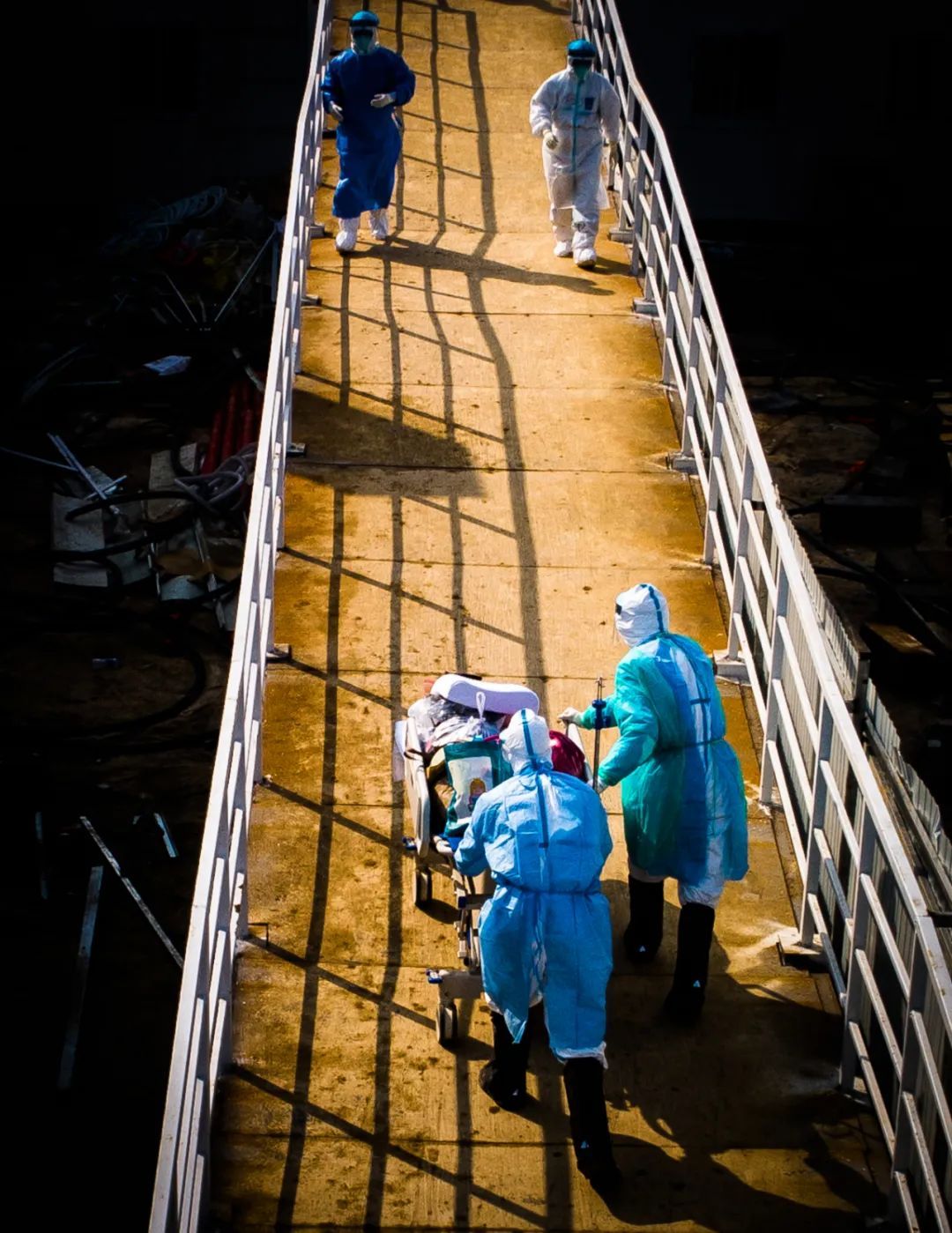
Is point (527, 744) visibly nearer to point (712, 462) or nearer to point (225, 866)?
point (225, 866)

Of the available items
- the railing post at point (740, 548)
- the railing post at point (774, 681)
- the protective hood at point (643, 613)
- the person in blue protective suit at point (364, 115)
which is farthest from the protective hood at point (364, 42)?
the protective hood at point (643, 613)

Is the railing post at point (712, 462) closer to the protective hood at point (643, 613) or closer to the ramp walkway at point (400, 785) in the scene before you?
the ramp walkway at point (400, 785)

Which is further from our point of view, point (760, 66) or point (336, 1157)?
point (760, 66)

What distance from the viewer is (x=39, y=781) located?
1252cm

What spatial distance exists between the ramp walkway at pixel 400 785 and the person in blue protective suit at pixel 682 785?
1.32 feet

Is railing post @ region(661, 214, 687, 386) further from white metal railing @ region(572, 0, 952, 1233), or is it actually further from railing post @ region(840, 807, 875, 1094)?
railing post @ region(840, 807, 875, 1094)

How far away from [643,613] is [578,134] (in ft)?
22.0

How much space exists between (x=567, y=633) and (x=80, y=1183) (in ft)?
13.6

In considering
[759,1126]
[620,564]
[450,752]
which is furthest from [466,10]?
[759,1126]

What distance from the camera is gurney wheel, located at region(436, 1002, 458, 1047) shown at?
5805mm

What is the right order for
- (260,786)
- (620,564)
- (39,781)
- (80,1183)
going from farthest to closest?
(39,781), (80,1183), (620,564), (260,786)

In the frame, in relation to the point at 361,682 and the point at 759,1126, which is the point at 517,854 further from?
the point at 361,682

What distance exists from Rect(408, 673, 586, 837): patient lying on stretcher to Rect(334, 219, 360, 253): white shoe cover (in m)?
6.25

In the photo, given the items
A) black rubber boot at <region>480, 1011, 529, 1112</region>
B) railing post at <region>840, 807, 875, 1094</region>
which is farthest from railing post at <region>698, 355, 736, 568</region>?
black rubber boot at <region>480, 1011, 529, 1112</region>
